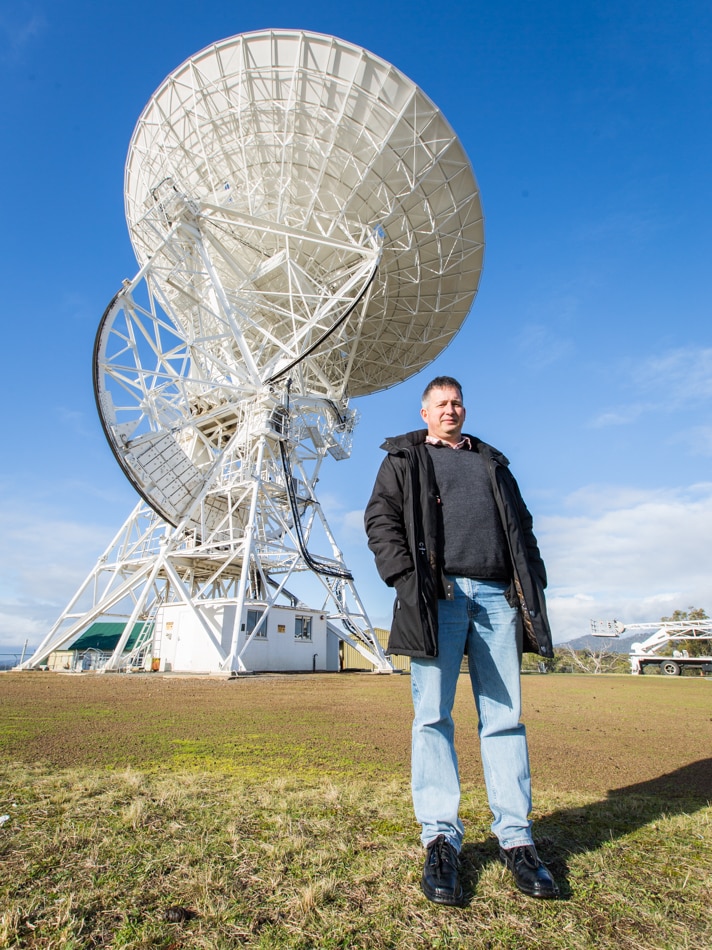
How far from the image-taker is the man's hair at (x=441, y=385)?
2846mm

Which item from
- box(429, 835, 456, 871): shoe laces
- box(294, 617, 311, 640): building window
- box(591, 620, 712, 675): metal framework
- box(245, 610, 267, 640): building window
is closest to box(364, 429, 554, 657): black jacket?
box(429, 835, 456, 871): shoe laces

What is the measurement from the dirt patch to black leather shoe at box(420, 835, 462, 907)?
5.25ft

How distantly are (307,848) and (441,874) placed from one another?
22.4 inches

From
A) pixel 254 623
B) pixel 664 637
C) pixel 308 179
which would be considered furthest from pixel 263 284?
pixel 664 637

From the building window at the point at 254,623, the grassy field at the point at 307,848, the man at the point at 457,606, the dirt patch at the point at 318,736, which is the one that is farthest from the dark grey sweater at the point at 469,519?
the building window at the point at 254,623

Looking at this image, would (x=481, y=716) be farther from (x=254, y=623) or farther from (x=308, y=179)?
(x=308, y=179)

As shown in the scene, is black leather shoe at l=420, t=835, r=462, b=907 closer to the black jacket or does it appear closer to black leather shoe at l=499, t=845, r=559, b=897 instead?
black leather shoe at l=499, t=845, r=559, b=897

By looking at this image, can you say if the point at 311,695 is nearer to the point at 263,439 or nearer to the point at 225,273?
the point at 263,439

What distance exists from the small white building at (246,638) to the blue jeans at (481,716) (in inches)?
471

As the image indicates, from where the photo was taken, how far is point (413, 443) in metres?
2.73

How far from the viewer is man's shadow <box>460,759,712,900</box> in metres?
2.11

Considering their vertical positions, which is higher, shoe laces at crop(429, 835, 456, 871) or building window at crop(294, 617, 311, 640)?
building window at crop(294, 617, 311, 640)

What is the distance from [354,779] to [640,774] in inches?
82.2

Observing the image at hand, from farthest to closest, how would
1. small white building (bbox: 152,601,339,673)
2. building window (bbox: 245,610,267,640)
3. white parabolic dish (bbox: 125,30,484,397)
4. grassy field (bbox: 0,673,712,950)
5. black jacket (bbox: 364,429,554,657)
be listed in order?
building window (bbox: 245,610,267,640)
small white building (bbox: 152,601,339,673)
white parabolic dish (bbox: 125,30,484,397)
black jacket (bbox: 364,429,554,657)
grassy field (bbox: 0,673,712,950)
